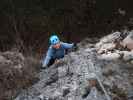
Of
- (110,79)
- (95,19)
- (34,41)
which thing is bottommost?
(110,79)

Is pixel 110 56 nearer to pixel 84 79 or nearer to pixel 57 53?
pixel 57 53

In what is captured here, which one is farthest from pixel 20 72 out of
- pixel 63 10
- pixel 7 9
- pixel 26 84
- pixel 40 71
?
pixel 63 10

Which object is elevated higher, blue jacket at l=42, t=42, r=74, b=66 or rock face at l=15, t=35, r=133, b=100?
blue jacket at l=42, t=42, r=74, b=66

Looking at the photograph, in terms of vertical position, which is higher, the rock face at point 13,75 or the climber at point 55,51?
the climber at point 55,51

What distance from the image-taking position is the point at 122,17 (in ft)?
66.5

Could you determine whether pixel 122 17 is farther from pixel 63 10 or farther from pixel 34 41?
pixel 34 41

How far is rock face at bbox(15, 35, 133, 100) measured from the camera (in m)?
8.80

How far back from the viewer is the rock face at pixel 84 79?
8.80 m

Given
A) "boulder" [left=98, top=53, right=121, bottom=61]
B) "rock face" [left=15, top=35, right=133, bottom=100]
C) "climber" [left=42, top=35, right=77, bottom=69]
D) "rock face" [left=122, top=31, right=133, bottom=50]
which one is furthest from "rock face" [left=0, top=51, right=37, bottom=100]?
"rock face" [left=122, top=31, right=133, bottom=50]

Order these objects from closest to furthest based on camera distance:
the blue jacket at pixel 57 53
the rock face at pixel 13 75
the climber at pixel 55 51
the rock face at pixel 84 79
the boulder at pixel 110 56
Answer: the rock face at pixel 84 79 → the rock face at pixel 13 75 → the boulder at pixel 110 56 → the climber at pixel 55 51 → the blue jacket at pixel 57 53

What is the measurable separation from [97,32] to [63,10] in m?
1.90

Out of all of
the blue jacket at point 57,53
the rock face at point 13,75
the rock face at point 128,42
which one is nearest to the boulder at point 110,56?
the rock face at point 128,42

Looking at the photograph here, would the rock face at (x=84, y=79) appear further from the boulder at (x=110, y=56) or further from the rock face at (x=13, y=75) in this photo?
the rock face at (x=13, y=75)

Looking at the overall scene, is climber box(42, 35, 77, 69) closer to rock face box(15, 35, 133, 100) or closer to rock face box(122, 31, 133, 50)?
rock face box(15, 35, 133, 100)
